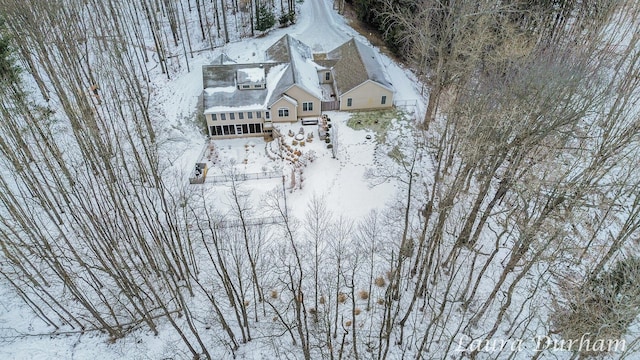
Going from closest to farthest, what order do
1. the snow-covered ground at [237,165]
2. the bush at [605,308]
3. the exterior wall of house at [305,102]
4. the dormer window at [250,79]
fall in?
the bush at [605,308], the snow-covered ground at [237,165], the exterior wall of house at [305,102], the dormer window at [250,79]

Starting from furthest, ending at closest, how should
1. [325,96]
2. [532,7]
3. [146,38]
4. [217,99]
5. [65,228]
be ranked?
[146,38] < [325,96] < [217,99] < [532,7] < [65,228]

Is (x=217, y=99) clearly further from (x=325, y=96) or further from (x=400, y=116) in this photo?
(x=400, y=116)

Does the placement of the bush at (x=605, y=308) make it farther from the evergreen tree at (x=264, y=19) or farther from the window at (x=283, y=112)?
the evergreen tree at (x=264, y=19)

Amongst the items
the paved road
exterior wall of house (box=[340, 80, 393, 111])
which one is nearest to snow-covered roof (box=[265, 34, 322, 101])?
exterior wall of house (box=[340, 80, 393, 111])

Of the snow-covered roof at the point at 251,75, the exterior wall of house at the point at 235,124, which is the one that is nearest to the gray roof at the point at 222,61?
the snow-covered roof at the point at 251,75

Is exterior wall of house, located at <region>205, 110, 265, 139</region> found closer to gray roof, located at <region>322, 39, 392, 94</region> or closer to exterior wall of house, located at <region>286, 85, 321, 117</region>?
exterior wall of house, located at <region>286, 85, 321, 117</region>

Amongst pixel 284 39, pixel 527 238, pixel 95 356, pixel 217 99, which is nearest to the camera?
pixel 527 238

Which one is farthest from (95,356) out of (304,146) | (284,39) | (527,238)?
(284,39)
